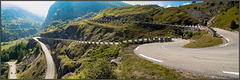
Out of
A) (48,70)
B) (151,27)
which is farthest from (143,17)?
(48,70)

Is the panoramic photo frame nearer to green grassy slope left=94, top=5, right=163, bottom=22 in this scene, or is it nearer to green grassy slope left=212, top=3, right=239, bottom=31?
green grassy slope left=212, top=3, right=239, bottom=31

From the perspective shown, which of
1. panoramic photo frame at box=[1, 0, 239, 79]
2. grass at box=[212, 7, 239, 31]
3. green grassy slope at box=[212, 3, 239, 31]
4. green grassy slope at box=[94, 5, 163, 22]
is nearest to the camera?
panoramic photo frame at box=[1, 0, 239, 79]

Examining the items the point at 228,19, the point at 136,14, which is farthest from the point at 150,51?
the point at 136,14

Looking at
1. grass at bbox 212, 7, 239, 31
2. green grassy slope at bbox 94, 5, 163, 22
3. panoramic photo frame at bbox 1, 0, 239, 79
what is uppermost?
green grassy slope at bbox 94, 5, 163, 22

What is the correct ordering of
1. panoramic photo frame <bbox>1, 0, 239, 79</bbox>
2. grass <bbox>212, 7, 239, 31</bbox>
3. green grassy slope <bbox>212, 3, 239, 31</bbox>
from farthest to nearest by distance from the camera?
green grassy slope <bbox>212, 3, 239, 31</bbox> → grass <bbox>212, 7, 239, 31</bbox> → panoramic photo frame <bbox>1, 0, 239, 79</bbox>

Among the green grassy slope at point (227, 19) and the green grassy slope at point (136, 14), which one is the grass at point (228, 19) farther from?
the green grassy slope at point (136, 14)

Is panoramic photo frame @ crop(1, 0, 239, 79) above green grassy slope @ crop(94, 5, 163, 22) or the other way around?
the other way around

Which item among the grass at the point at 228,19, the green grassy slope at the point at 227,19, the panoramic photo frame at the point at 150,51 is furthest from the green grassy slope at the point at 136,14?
the grass at the point at 228,19

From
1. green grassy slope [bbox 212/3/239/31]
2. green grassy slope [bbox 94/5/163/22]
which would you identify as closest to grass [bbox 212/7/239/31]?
green grassy slope [bbox 212/3/239/31]

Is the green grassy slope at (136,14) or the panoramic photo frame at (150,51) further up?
the green grassy slope at (136,14)

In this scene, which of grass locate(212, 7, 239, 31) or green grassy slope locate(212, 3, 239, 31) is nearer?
grass locate(212, 7, 239, 31)

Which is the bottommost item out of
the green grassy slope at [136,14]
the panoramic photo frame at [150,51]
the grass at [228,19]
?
the panoramic photo frame at [150,51]

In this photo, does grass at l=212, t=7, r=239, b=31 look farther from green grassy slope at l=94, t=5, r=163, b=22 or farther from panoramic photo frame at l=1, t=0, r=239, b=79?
green grassy slope at l=94, t=5, r=163, b=22

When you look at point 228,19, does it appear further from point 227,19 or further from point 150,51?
point 150,51
